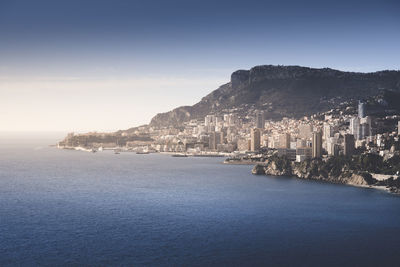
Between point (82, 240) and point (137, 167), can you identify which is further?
point (137, 167)

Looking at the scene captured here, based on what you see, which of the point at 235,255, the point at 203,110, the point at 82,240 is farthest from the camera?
Result: the point at 203,110

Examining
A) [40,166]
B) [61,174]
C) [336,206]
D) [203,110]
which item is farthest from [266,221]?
[203,110]

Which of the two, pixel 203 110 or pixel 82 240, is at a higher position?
pixel 203 110

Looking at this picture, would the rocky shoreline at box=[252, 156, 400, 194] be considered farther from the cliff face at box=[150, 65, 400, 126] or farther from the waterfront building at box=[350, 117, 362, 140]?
the cliff face at box=[150, 65, 400, 126]

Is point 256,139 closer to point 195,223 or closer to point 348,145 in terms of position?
point 348,145

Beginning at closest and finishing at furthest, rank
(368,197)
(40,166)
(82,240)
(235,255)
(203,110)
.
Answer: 1. (235,255)
2. (82,240)
3. (368,197)
4. (40,166)
5. (203,110)

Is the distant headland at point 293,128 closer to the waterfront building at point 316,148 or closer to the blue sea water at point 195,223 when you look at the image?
the waterfront building at point 316,148

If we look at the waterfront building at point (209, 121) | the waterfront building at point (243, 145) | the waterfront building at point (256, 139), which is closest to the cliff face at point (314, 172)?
the waterfront building at point (256, 139)

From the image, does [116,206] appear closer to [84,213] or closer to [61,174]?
[84,213]
